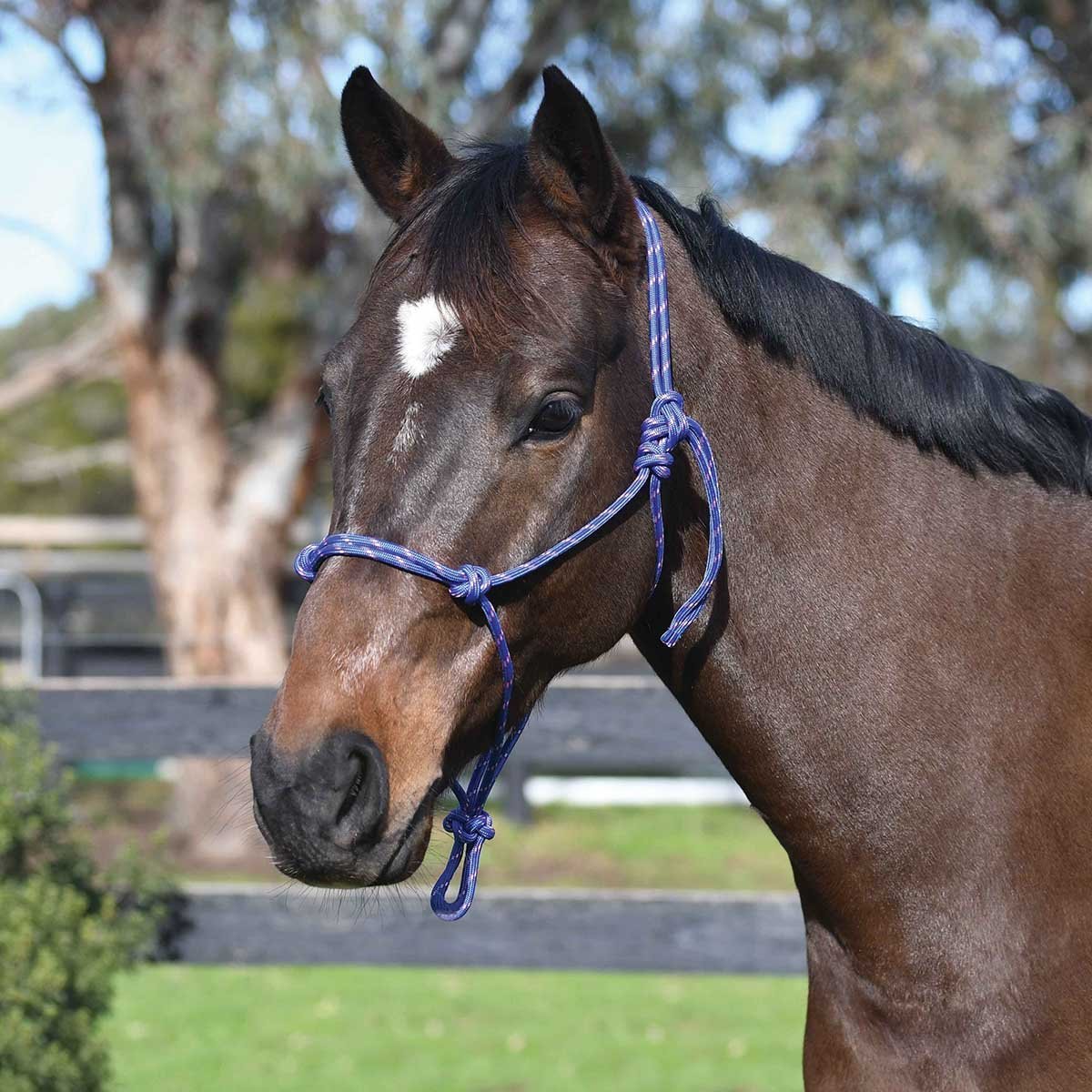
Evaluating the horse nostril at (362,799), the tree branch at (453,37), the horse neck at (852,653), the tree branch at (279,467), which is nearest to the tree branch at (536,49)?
the tree branch at (453,37)

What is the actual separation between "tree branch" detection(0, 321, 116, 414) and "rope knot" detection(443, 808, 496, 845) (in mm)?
10578

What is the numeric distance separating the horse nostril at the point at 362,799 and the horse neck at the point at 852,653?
578 millimetres

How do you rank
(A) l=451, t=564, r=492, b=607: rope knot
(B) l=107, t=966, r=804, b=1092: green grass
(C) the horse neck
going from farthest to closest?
(B) l=107, t=966, r=804, b=1092: green grass < (C) the horse neck < (A) l=451, t=564, r=492, b=607: rope knot

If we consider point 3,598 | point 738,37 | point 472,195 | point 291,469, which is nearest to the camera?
point 472,195

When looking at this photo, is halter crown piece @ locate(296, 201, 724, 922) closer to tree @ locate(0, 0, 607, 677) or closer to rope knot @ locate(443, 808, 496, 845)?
rope knot @ locate(443, 808, 496, 845)

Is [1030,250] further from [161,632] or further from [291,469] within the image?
[161,632]

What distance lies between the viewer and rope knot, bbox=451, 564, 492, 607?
175 centimetres

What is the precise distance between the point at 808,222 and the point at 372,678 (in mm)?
9983

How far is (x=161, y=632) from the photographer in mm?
14227

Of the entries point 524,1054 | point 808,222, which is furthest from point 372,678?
point 808,222

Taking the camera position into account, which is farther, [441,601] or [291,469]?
[291,469]

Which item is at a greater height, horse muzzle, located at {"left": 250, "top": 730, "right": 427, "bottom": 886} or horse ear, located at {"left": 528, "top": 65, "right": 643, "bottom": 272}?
horse ear, located at {"left": 528, "top": 65, "right": 643, "bottom": 272}

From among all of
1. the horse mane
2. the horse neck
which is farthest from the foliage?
the horse mane

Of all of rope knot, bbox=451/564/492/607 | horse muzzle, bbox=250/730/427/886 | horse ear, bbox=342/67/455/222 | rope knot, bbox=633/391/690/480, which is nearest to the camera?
horse muzzle, bbox=250/730/427/886
